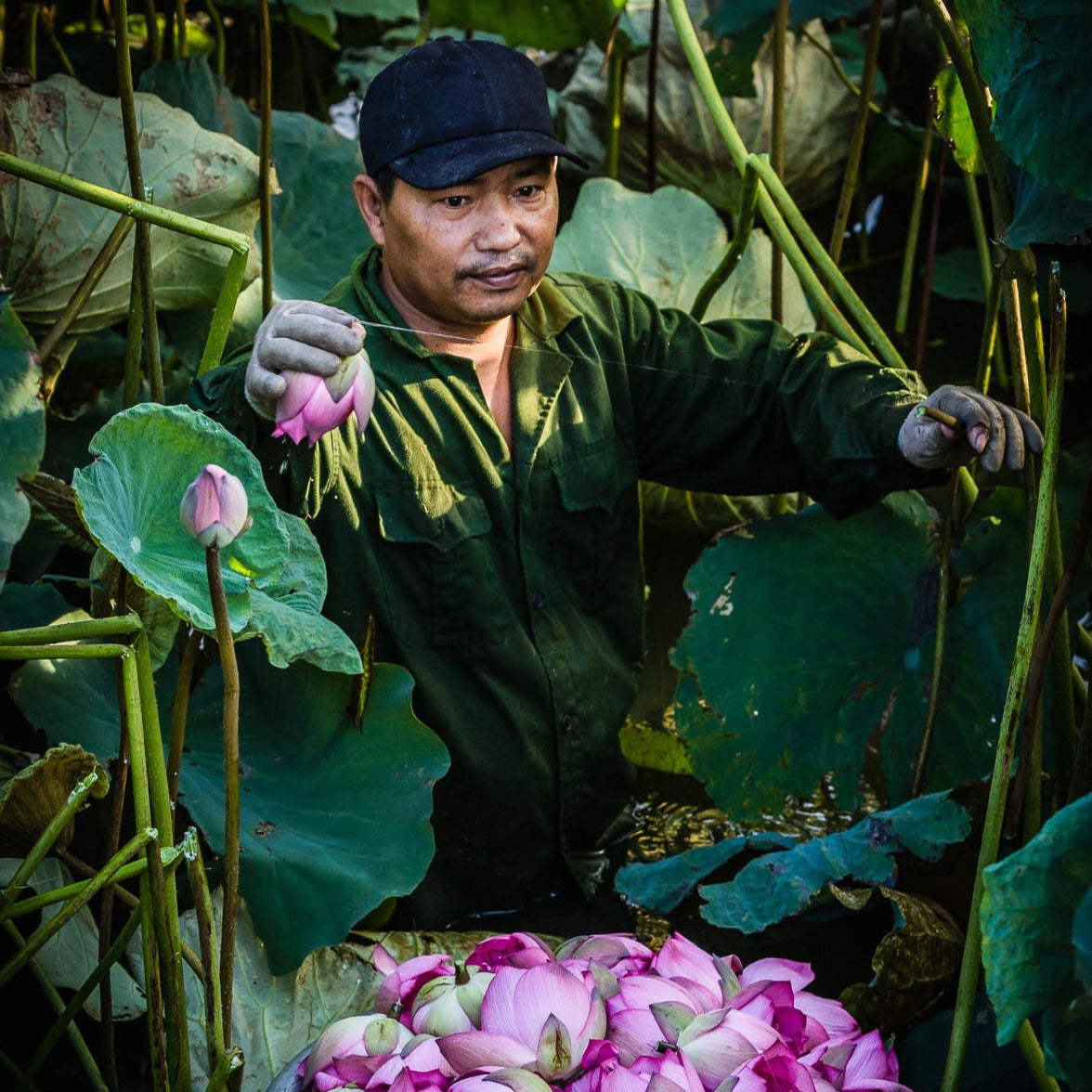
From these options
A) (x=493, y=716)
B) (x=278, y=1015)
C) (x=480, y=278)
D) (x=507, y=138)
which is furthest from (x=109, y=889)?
(x=507, y=138)

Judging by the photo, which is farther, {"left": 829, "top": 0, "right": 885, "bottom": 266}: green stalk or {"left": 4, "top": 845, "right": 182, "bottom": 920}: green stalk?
{"left": 829, "top": 0, "right": 885, "bottom": 266}: green stalk

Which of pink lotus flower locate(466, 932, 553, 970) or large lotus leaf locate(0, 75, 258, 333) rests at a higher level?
large lotus leaf locate(0, 75, 258, 333)

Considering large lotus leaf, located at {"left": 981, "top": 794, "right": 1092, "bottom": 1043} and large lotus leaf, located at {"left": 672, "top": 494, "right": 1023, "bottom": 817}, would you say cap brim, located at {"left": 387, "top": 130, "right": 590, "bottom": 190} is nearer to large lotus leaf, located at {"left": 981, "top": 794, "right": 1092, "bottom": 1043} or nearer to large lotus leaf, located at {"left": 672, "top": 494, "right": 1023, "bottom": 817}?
large lotus leaf, located at {"left": 672, "top": 494, "right": 1023, "bottom": 817}

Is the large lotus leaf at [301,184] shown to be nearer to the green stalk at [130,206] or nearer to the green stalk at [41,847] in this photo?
the green stalk at [130,206]

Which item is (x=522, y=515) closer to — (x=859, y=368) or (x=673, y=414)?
(x=673, y=414)

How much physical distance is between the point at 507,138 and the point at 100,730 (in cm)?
71

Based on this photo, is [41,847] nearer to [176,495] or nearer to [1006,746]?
[176,495]

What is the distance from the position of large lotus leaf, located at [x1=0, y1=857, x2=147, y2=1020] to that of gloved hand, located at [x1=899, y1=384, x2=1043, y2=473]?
0.88 meters

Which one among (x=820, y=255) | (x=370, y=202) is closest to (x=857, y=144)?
(x=820, y=255)

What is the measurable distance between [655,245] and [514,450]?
2.66ft

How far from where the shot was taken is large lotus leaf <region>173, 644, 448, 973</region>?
4.36ft

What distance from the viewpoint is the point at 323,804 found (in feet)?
4.65

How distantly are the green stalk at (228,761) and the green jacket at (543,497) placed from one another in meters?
0.56

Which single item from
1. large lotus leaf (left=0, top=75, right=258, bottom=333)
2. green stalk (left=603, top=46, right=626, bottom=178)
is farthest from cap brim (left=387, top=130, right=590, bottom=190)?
green stalk (left=603, top=46, right=626, bottom=178)
